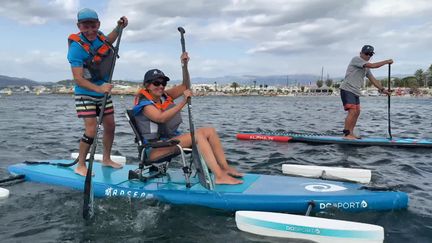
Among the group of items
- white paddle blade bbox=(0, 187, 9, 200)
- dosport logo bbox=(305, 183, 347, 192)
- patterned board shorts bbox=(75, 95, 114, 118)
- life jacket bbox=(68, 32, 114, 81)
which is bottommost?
white paddle blade bbox=(0, 187, 9, 200)

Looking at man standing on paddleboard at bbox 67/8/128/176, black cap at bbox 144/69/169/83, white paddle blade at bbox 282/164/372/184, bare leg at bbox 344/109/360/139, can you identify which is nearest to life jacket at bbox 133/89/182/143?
black cap at bbox 144/69/169/83

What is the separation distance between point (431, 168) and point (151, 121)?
239 inches

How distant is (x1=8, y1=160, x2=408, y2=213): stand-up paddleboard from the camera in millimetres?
5129

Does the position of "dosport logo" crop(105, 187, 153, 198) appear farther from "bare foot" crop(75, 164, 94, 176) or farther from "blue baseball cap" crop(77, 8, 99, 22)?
"blue baseball cap" crop(77, 8, 99, 22)

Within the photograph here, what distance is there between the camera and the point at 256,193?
211 inches

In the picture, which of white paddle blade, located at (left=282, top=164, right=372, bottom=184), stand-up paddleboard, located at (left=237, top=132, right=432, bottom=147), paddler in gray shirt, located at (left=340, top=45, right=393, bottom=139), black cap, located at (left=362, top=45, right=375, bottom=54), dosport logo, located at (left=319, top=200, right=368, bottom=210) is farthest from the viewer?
paddler in gray shirt, located at (left=340, top=45, right=393, bottom=139)

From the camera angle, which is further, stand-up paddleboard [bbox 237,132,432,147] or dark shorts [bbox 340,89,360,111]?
dark shorts [bbox 340,89,360,111]

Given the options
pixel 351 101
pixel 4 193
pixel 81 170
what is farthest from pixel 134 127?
pixel 351 101

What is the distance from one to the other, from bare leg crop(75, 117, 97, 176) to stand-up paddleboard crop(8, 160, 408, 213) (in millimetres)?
133

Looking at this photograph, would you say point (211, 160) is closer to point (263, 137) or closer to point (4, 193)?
point (4, 193)

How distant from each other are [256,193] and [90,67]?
3.32 meters

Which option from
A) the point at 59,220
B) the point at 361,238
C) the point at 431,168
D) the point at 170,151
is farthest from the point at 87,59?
the point at 431,168

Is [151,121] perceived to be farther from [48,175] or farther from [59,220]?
[48,175]

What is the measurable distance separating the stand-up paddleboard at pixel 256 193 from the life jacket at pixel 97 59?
1705mm
